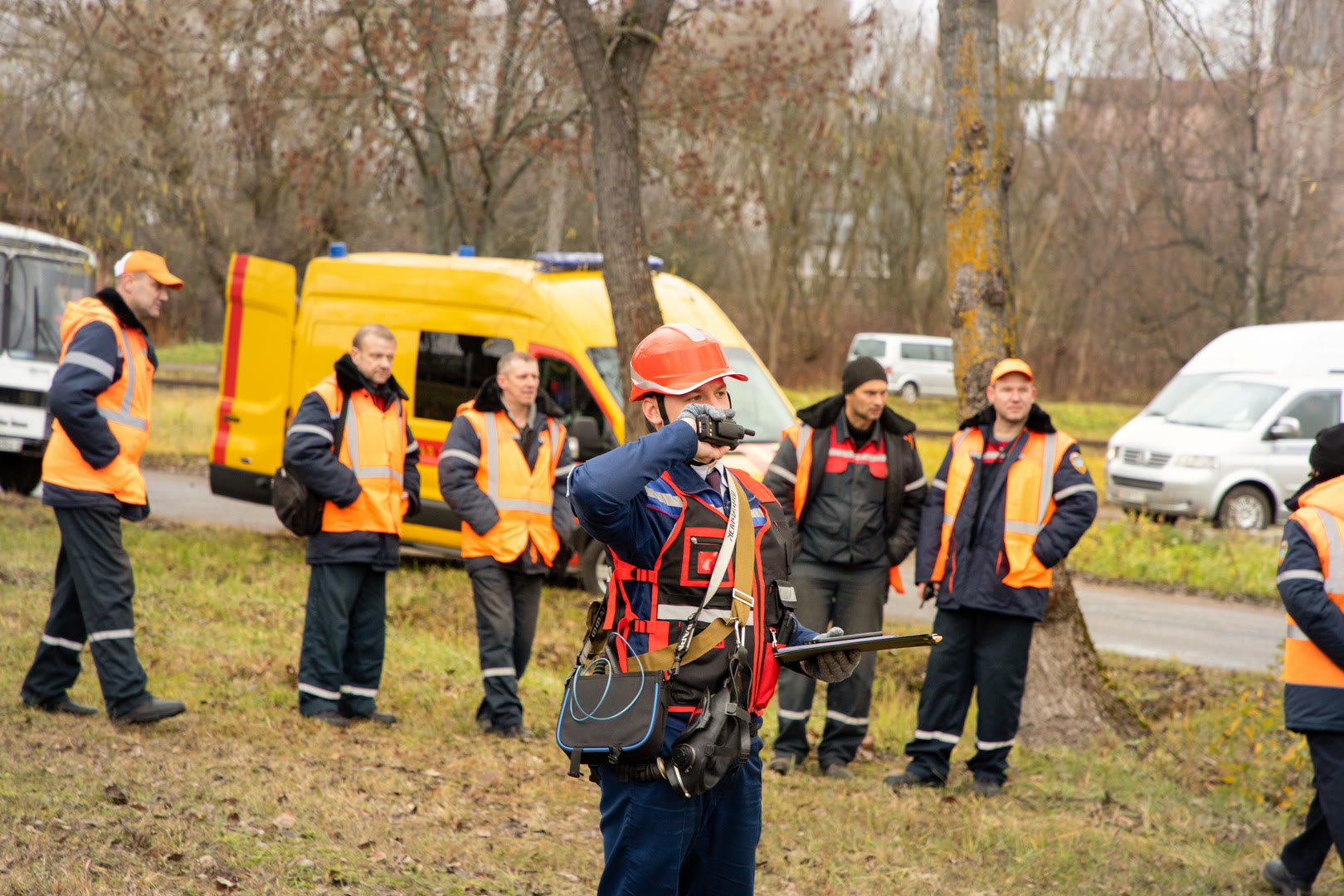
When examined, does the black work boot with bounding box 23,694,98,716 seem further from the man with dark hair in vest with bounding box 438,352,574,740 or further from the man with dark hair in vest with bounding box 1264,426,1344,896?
the man with dark hair in vest with bounding box 1264,426,1344,896

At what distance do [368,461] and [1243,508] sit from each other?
40.3 ft

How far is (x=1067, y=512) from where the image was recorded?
595 cm

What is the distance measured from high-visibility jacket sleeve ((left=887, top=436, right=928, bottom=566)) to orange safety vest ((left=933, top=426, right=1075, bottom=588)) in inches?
10.2

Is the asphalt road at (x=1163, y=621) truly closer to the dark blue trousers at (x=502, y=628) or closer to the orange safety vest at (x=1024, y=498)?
the orange safety vest at (x=1024, y=498)

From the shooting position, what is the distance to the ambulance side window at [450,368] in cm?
1064

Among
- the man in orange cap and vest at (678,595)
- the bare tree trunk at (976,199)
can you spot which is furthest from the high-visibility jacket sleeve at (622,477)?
the bare tree trunk at (976,199)

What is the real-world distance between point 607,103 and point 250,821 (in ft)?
19.5

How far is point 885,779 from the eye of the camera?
626 cm

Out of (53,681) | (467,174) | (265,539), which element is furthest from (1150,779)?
(467,174)

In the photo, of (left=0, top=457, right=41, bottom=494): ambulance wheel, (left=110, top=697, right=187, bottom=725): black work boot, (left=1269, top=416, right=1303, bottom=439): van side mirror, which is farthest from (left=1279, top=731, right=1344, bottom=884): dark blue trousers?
(left=0, top=457, right=41, bottom=494): ambulance wheel

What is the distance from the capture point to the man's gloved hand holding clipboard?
2.94 m

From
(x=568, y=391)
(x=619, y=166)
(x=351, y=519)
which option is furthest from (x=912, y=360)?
(x=351, y=519)

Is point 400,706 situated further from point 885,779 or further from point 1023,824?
point 1023,824

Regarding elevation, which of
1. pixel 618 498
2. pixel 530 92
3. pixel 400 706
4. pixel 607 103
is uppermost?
pixel 530 92
